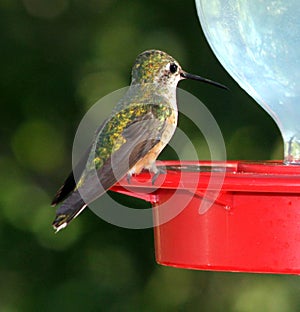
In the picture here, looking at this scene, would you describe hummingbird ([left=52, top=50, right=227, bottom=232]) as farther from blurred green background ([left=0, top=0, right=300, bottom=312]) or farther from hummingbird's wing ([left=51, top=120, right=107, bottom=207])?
blurred green background ([left=0, top=0, right=300, bottom=312])

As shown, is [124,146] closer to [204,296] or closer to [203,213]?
[203,213]

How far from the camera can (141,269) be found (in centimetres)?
543

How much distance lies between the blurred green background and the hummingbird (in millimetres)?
1359

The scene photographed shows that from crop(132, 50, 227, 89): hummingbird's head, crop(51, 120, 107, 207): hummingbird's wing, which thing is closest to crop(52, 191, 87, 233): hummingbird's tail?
crop(51, 120, 107, 207): hummingbird's wing

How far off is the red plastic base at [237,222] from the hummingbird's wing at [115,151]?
23 centimetres

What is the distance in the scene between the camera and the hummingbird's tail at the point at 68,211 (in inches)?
126

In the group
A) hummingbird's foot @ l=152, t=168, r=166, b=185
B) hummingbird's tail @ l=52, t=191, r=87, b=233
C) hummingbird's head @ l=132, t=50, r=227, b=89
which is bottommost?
hummingbird's tail @ l=52, t=191, r=87, b=233

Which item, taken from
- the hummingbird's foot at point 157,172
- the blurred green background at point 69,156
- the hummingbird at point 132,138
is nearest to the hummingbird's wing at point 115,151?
the hummingbird at point 132,138

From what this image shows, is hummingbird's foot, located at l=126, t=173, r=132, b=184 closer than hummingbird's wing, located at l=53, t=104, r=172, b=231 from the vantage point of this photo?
Yes

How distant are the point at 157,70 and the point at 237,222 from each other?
43.8 inches

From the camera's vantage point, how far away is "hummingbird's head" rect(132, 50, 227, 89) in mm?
3914

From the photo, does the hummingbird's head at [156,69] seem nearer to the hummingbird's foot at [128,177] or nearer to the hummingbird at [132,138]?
the hummingbird at [132,138]

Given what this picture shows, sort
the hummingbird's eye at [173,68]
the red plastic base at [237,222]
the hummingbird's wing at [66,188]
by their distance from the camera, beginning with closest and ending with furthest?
the red plastic base at [237,222]
the hummingbird's wing at [66,188]
the hummingbird's eye at [173,68]

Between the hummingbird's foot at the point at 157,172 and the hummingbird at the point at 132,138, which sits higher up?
the hummingbird's foot at the point at 157,172
